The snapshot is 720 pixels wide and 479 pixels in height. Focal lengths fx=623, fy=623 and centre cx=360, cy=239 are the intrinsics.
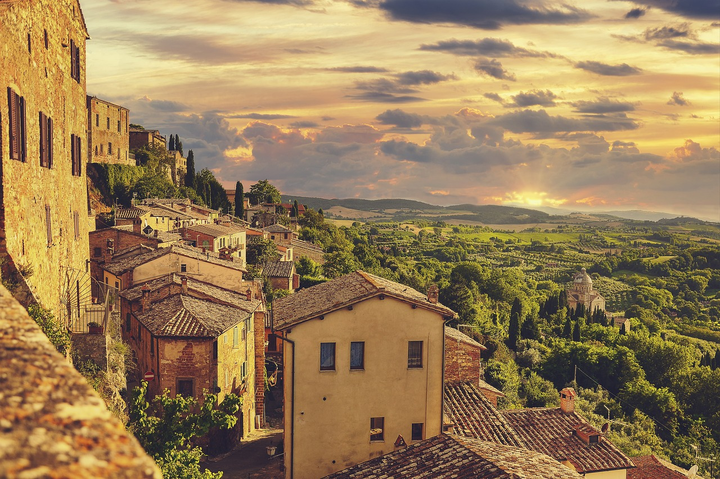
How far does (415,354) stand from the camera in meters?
18.7

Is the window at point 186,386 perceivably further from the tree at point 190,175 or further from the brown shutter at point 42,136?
the tree at point 190,175

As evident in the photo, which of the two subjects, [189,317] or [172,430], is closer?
[172,430]

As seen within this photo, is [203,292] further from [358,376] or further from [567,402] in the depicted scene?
[567,402]

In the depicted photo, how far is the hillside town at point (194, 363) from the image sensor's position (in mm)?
3344

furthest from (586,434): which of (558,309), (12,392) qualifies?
(558,309)

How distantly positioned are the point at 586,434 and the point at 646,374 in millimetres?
53098

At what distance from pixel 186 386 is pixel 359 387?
35.4 feet

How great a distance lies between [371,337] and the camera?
18266mm

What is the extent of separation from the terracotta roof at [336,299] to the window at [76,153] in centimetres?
761

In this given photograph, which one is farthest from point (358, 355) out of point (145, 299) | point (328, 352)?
point (145, 299)

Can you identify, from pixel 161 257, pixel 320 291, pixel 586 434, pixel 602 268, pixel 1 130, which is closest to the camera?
pixel 1 130

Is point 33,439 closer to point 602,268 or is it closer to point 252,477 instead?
point 252,477

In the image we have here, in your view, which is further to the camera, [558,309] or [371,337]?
[558,309]

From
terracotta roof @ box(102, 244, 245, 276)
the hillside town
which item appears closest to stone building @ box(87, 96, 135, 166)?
terracotta roof @ box(102, 244, 245, 276)
